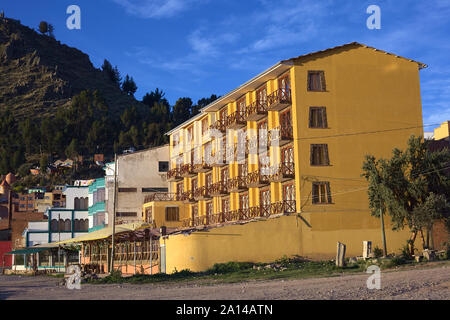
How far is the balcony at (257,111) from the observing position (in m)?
46.0

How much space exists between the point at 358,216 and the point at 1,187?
364ft

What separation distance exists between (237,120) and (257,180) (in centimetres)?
637

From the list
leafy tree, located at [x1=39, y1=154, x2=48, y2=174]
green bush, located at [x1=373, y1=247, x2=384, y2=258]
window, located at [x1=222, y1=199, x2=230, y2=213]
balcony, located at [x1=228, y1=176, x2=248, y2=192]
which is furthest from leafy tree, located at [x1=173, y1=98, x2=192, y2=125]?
green bush, located at [x1=373, y1=247, x2=384, y2=258]

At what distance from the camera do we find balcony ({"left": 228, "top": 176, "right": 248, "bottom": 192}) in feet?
158

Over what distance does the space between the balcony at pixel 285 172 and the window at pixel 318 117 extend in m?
3.33

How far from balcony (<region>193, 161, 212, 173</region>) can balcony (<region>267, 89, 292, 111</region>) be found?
41.2 feet

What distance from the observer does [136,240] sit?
5019 centimetres

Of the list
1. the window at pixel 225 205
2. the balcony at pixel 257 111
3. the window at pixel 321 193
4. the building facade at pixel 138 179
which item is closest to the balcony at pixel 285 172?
the window at pixel 321 193

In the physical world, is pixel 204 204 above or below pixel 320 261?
above

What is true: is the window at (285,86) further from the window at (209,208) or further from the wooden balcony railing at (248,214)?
the window at (209,208)

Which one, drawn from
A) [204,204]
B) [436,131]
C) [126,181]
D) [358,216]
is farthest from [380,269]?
[126,181]
